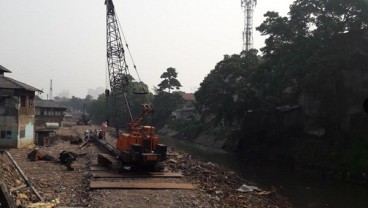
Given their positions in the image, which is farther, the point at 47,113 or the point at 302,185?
the point at 47,113

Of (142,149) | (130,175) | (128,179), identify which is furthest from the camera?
(142,149)

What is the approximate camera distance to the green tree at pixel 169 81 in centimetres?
8925

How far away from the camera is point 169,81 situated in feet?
293

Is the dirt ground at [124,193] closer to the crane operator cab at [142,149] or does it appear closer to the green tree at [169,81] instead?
the crane operator cab at [142,149]

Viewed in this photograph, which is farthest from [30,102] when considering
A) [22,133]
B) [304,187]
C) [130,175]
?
[304,187]

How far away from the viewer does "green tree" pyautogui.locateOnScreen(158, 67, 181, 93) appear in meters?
89.2

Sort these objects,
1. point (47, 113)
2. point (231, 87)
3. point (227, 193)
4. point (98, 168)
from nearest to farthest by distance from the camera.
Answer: point (227, 193), point (98, 168), point (231, 87), point (47, 113)

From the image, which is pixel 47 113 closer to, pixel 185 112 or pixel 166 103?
pixel 166 103

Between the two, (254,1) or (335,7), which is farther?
(254,1)

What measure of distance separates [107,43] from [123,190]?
31675mm

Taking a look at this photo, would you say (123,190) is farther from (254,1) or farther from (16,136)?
(254,1)

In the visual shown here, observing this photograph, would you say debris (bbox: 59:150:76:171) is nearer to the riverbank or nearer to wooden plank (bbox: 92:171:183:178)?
wooden plank (bbox: 92:171:183:178)

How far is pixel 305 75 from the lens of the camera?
117 ft

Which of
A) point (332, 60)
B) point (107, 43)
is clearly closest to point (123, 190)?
point (332, 60)
